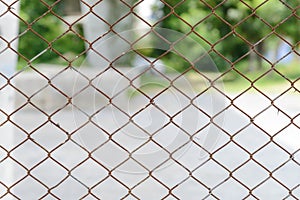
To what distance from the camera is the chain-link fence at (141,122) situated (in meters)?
1.68

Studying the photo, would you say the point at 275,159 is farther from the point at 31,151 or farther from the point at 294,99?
the point at 294,99

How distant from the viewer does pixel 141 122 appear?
452 centimetres

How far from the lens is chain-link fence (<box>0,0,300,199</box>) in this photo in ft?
5.51

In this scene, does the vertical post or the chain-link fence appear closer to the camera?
the chain-link fence

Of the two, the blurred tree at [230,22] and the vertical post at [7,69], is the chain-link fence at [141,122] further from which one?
the blurred tree at [230,22]

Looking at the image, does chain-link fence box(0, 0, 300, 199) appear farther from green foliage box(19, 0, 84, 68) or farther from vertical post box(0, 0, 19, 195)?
green foliage box(19, 0, 84, 68)

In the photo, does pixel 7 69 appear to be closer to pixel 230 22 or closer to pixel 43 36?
pixel 43 36

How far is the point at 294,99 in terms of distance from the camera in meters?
8.95

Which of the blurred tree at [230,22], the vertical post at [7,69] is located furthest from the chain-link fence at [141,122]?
the blurred tree at [230,22]

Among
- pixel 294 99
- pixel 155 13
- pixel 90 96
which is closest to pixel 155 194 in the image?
Answer: pixel 90 96

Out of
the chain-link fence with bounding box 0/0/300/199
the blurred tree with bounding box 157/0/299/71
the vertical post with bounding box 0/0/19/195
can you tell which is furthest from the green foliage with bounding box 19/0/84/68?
the vertical post with bounding box 0/0/19/195

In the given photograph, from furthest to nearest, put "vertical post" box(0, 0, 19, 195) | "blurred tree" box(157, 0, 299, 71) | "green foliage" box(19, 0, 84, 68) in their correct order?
"blurred tree" box(157, 0, 299, 71) → "green foliage" box(19, 0, 84, 68) → "vertical post" box(0, 0, 19, 195)

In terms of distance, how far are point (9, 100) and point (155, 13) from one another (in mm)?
10201

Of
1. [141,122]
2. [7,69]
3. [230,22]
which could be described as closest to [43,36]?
[230,22]
